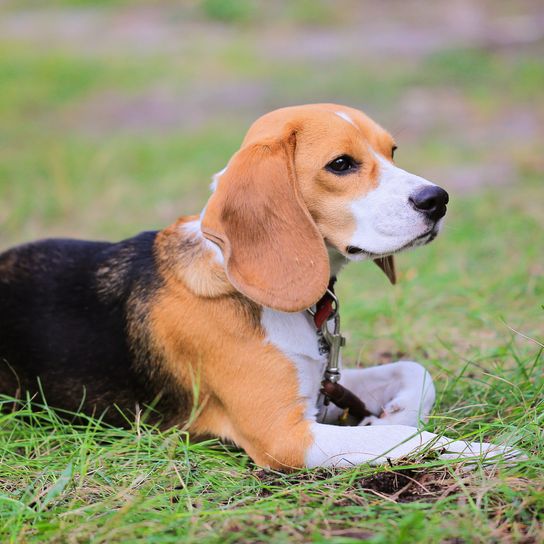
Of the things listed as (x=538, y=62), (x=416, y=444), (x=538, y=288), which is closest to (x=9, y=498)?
(x=416, y=444)

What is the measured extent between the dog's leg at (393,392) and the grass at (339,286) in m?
0.11

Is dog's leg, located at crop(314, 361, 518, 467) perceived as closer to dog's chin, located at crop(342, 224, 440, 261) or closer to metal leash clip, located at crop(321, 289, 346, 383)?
→ metal leash clip, located at crop(321, 289, 346, 383)

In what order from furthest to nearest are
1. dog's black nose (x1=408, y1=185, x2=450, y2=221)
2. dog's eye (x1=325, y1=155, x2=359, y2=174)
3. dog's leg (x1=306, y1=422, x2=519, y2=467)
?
dog's eye (x1=325, y1=155, x2=359, y2=174) < dog's black nose (x1=408, y1=185, x2=450, y2=221) < dog's leg (x1=306, y1=422, x2=519, y2=467)

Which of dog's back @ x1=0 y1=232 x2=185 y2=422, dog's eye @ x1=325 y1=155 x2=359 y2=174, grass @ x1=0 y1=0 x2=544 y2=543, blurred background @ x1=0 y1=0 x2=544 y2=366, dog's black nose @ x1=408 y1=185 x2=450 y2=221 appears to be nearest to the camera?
grass @ x1=0 y1=0 x2=544 y2=543

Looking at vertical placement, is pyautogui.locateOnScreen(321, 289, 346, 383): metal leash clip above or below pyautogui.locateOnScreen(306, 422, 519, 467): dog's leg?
above

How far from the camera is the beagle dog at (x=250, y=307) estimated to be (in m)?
3.26

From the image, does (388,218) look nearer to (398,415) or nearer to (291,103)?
(398,415)

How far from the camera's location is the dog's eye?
3.40 metres

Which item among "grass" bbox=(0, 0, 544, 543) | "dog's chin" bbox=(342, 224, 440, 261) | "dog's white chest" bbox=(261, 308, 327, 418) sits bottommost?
"grass" bbox=(0, 0, 544, 543)

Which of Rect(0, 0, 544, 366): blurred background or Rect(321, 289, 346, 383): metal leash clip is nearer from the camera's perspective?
Rect(321, 289, 346, 383): metal leash clip

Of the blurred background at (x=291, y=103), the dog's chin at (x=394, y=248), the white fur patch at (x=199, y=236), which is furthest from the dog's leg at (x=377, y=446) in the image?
the blurred background at (x=291, y=103)

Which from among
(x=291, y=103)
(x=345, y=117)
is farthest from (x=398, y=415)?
(x=291, y=103)

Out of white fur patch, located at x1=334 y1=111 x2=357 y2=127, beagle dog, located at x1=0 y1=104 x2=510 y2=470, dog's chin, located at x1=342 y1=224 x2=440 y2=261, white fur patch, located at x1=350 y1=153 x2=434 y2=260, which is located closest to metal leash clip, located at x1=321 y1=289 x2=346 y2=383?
beagle dog, located at x1=0 y1=104 x2=510 y2=470

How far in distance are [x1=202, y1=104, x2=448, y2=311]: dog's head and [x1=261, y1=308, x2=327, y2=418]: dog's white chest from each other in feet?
0.67
